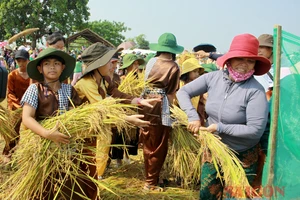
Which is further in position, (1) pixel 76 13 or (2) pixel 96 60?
(1) pixel 76 13

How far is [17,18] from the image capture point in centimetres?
3028

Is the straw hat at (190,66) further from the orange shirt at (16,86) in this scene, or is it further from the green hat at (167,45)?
the orange shirt at (16,86)

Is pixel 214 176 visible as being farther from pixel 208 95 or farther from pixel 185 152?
pixel 185 152

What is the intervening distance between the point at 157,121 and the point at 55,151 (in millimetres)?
1552

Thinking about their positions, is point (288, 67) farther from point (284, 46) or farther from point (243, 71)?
point (243, 71)

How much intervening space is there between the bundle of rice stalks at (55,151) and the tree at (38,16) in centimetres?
2908

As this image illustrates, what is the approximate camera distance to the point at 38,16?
101 feet

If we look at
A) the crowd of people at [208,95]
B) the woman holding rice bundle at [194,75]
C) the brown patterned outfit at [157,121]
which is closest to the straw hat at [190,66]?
the woman holding rice bundle at [194,75]

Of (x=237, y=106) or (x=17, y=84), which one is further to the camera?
(x=17, y=84)

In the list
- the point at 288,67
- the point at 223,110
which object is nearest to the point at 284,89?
the point at 288,67

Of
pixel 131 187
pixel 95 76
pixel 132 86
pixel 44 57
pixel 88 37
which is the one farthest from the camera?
pixel 88 37

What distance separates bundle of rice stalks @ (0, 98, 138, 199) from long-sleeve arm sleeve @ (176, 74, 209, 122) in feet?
1.69

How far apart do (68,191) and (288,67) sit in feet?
5.87

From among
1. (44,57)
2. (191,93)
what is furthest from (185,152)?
(44,57)
